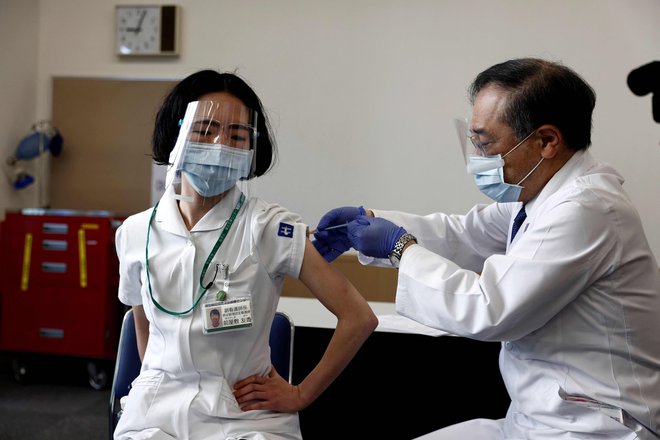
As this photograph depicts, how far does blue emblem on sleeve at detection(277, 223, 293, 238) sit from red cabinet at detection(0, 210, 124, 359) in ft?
9.01

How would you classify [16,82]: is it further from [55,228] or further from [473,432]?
[473,432]

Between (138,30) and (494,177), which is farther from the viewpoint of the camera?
(138,30)

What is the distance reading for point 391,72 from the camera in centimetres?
429

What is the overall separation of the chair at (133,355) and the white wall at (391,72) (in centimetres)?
248

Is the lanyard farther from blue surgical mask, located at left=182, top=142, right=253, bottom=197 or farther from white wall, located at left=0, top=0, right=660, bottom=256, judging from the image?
white wall, located at left=0, top=0, right=660, bottom=256

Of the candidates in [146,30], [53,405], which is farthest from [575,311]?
[146,30]

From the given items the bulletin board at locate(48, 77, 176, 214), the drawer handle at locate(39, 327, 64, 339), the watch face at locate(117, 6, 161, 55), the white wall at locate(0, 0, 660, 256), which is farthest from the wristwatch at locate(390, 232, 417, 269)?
the watch face at locate(117, 6, 161, 55)

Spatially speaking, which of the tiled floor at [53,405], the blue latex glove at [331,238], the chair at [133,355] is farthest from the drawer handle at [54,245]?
the blue latex glove at [331,238]

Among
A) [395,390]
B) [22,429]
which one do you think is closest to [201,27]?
[22,429]

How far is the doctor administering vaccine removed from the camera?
133cm

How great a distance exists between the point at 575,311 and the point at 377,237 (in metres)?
0.46

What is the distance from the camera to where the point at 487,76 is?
1.59 m

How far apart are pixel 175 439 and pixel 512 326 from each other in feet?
2.24

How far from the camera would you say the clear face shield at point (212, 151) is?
142cm
